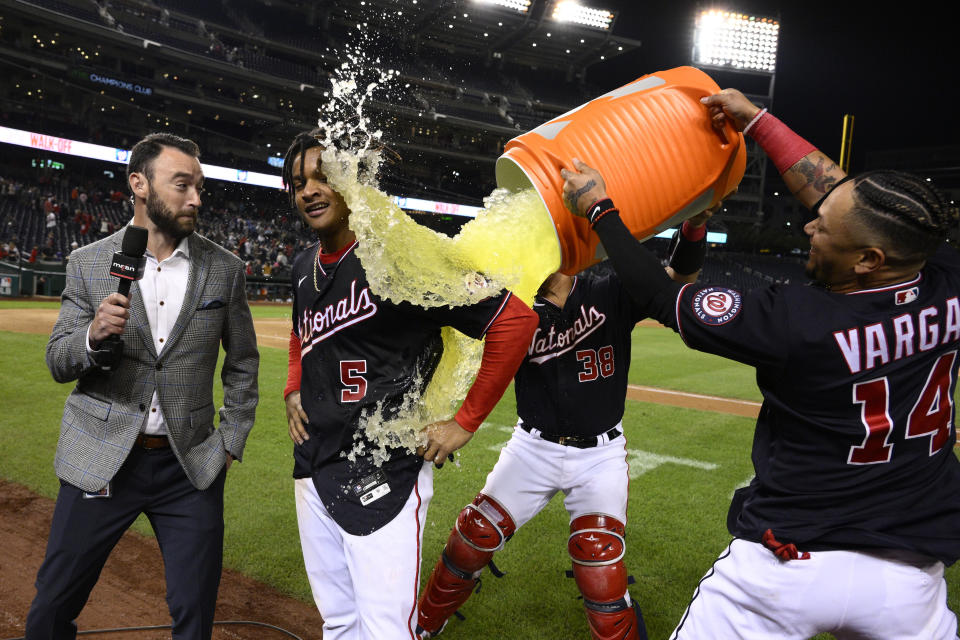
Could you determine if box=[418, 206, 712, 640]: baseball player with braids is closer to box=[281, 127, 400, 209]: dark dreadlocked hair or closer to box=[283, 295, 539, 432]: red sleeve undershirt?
box=[283, 295, 539, 432]: red sleeve undershirt

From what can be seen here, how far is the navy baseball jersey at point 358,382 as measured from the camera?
85.2 inches

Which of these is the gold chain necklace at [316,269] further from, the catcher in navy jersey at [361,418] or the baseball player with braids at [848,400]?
the baseball player with braids at [848,400]

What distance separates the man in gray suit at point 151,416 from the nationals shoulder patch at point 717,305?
187 centimetres

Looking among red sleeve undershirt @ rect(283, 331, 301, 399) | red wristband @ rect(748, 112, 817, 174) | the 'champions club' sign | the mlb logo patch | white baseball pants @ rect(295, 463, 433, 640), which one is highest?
the 'champions club' sign

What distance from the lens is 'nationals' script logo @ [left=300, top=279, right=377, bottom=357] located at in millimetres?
2191

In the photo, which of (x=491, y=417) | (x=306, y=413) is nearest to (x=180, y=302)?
(x=306, y=413)

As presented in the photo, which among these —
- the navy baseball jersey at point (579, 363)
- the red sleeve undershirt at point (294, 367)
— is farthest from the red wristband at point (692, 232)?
the red sleeve undershirt at point (294, 367)

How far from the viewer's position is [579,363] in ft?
10.8

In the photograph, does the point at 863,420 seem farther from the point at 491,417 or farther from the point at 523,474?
the point at 491,417

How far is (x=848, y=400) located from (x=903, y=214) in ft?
1.67

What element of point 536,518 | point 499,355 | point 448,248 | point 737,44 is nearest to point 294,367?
point 499,355

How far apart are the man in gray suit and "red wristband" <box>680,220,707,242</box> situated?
77.8 inches

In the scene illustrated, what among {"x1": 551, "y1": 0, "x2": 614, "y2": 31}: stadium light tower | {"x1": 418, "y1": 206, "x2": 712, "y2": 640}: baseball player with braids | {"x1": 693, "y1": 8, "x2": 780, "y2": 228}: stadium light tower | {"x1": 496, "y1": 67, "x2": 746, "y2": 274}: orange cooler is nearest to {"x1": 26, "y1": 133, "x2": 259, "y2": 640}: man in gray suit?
{"x1": 418, "y1": 206, "x2": 712, "y2": 640}: baseball player with braids

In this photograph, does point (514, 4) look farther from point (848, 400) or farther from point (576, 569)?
point (848, 400)
